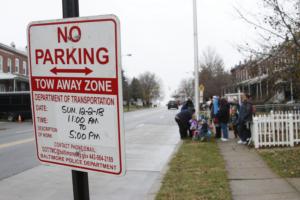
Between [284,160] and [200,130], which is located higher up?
[200,130]

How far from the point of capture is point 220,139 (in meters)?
17.1

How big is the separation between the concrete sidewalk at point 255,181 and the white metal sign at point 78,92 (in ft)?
15.6

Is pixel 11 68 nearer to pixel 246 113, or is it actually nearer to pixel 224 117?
pixel 224 117

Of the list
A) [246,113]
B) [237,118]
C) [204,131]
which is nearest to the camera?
[246,113]

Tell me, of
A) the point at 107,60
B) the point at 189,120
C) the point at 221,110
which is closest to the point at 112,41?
the point at 107,60

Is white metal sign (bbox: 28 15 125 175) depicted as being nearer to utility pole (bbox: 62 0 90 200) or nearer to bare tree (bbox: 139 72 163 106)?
utility pole (bbox: 62 0 90 200)

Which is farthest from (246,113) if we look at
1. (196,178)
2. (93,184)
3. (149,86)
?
(149,86)

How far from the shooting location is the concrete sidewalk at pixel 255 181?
7.03 m

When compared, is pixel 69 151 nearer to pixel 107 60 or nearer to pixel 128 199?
pixel 107 60

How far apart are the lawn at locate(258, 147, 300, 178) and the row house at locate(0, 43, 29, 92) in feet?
120

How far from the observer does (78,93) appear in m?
2.65

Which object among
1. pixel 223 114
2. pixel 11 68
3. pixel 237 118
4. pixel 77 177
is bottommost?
pixel 237 118

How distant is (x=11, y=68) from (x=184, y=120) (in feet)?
125

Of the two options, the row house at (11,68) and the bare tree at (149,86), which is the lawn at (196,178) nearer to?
the row house at (11,68)
